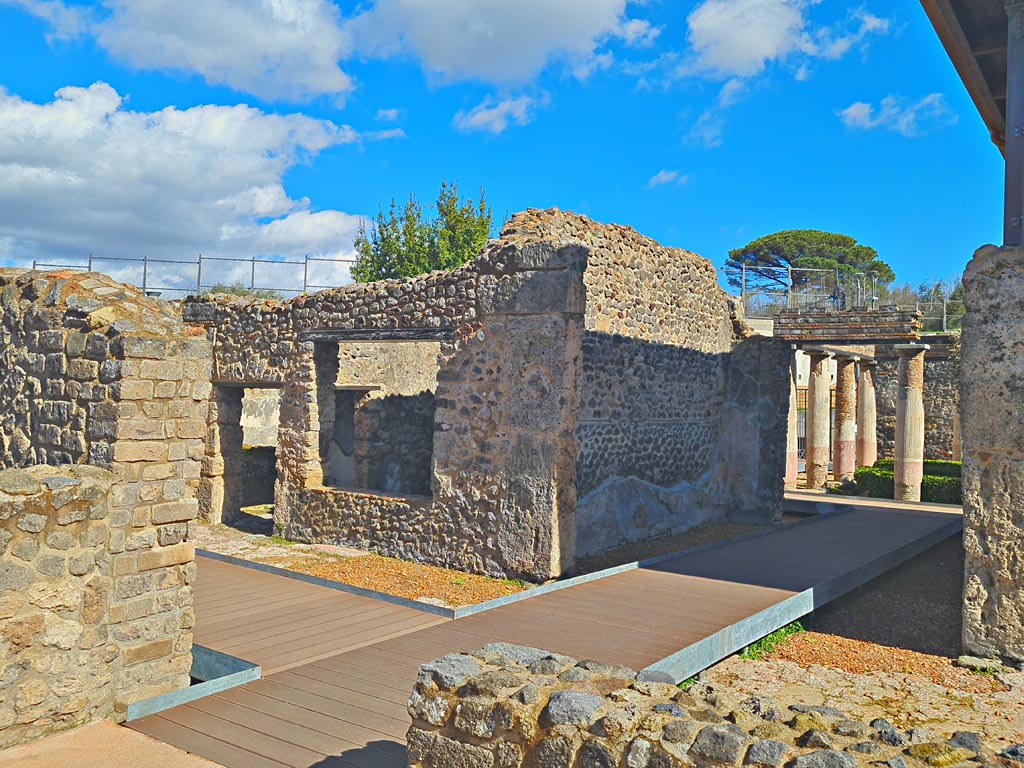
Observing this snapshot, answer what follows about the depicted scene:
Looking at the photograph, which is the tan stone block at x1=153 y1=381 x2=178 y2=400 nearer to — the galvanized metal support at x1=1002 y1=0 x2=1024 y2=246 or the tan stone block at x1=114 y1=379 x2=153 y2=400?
the tan stone block at x1=114 y1=379 x2=153 y2=400

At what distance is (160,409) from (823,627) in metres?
6.81

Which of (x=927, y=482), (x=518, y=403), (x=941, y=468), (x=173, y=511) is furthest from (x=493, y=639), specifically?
(x=941, y=468)

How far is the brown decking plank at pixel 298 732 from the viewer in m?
4.45

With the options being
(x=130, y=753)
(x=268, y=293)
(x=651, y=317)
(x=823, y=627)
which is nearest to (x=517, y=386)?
(x=651, y=317)

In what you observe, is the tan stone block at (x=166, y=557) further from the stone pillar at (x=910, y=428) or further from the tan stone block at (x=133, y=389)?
the stone pillar at (x=910, y=428)

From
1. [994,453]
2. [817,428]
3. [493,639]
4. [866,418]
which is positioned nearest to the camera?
[493,639]

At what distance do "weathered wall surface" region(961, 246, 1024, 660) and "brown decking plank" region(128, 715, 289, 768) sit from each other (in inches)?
223

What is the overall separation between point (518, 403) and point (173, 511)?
5.01 metres

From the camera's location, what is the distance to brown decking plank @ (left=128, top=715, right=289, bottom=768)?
173 inches

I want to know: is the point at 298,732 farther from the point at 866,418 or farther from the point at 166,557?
the point at 866,418

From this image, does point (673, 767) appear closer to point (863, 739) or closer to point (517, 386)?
point (863, 739)

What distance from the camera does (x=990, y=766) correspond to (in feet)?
9.04

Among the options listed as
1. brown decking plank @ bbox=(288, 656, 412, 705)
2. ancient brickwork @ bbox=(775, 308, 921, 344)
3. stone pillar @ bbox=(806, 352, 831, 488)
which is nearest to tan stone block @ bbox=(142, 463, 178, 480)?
brown decking plank @ bbox=(288, 656, 412, 705)

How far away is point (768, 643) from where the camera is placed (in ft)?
26.1
